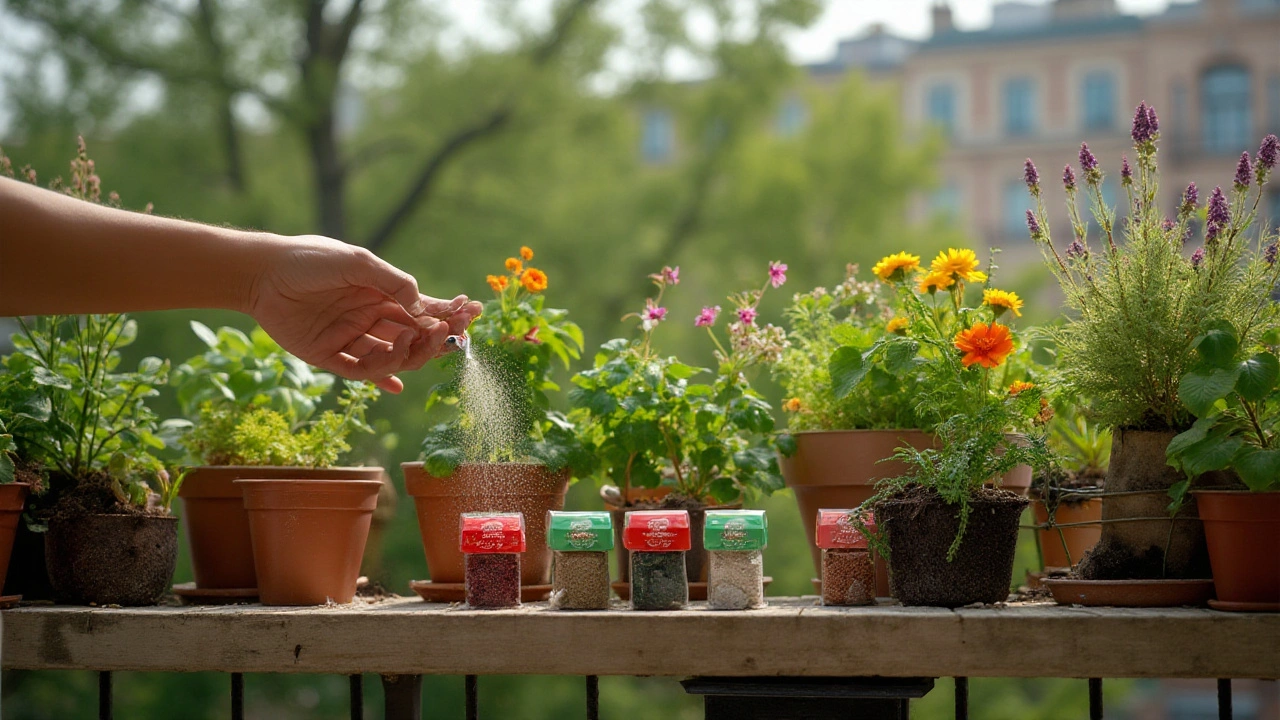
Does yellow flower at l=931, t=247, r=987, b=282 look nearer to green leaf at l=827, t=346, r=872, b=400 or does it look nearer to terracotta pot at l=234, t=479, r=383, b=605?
green leaf at l=827, t=346, r=872, b=400

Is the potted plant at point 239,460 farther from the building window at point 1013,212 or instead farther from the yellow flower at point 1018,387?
the building window at point 1013,212

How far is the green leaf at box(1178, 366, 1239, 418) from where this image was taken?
4.75 ft

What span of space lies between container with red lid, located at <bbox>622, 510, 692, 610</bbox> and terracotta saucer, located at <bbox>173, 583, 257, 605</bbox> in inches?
27.1

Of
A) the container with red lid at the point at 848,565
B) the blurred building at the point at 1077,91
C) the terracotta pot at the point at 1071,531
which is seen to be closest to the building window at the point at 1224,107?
the blurred building at the point at 1077,91

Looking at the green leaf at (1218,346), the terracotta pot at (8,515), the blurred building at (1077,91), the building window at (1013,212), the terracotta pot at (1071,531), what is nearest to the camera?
the green leaf at (1218,346)

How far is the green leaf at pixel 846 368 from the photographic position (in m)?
1.75

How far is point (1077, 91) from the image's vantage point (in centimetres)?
2316

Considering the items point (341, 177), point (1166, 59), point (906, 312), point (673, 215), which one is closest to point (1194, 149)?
point (1166, 59)

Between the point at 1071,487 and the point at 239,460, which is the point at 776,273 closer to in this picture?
the point at 1071,487

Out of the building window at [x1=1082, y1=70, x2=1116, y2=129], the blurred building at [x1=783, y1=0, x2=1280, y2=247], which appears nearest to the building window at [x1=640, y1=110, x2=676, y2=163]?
the blurred building at [x1=783, y1=0, x2=1280, y2=247]

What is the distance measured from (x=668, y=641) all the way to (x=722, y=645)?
0.22 ft

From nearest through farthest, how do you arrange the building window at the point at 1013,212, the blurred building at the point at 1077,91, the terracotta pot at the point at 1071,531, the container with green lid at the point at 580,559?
the container with green lid at the point at 580,559 < the terracotta pot at the point at 1071,531 < the blurred building at the point at 1077,91 < the building window at the point at 1013,212

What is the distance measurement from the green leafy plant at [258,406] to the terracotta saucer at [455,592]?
0.31 metres

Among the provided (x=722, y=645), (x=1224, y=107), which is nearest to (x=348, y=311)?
(x=722, y=645)
